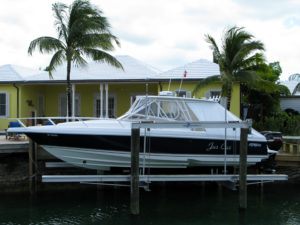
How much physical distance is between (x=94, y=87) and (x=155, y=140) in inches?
404

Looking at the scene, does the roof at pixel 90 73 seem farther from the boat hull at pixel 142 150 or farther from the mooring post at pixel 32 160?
the boat hull at pixel 142 150

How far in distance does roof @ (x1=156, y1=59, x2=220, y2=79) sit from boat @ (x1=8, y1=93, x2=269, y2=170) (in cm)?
579

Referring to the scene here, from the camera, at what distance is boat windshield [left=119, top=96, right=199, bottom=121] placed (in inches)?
419

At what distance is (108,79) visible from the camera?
56.3 feet

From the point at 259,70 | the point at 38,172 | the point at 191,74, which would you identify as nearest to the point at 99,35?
the point at 191,74

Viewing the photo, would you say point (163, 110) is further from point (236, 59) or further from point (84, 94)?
point (84, 94)

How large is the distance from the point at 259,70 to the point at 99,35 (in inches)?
274

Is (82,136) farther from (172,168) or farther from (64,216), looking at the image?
(172,168)

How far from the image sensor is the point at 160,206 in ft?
35.6

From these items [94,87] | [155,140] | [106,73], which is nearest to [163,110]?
[155,140]

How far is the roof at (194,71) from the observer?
658 inches

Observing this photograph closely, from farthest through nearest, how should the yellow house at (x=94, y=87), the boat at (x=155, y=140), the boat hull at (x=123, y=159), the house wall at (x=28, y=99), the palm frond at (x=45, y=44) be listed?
the house wall at (x=28, y=99) → the yellow house at (x=94, y=87) → the palm frond at (x=45, y=44) → the boat hull at (x=123, y=159) → the boat at (x=155, y=140)

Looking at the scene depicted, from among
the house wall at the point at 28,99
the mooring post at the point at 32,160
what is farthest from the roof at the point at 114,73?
the mooring post at the point at 32,160

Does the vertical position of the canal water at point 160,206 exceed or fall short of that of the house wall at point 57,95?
it falls short
